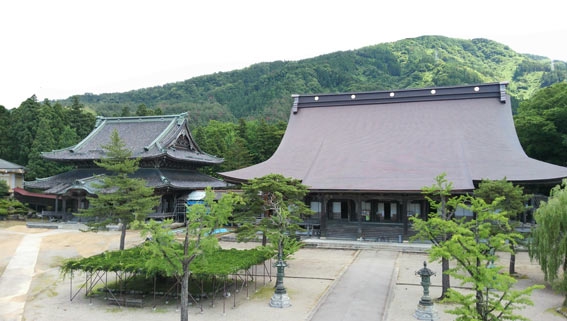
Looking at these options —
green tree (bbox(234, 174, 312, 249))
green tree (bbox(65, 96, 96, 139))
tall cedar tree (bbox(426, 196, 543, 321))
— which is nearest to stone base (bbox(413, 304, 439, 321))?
tall cedar tree (bbox(426, 196, 543, 321))

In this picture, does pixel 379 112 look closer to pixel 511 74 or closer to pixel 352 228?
pixel 352 228

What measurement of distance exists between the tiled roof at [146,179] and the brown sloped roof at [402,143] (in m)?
7.37

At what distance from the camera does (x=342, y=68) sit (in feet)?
377

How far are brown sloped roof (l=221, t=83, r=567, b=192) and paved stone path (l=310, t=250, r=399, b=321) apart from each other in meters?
6.26

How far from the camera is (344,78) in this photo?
105 meters

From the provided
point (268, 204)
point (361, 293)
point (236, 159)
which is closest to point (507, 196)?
point (361, 293)

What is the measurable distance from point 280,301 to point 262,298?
1.20 meters

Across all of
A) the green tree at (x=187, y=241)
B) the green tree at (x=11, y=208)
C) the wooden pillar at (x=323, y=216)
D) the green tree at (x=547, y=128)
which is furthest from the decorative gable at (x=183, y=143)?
the green tree at (x=547, y=128)

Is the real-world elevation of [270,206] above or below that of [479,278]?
above

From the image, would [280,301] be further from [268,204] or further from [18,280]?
[18,280]

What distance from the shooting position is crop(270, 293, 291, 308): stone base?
13036 mm

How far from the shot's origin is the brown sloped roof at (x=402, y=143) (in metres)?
24.6

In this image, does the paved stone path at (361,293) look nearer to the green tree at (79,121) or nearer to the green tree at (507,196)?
the green tree at (507,196)

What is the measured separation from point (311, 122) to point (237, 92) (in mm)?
88337
